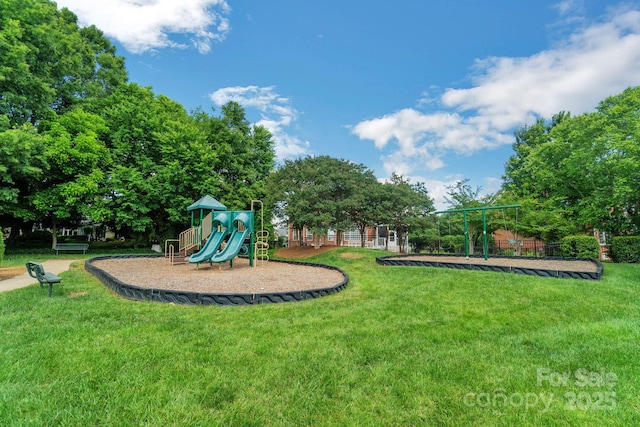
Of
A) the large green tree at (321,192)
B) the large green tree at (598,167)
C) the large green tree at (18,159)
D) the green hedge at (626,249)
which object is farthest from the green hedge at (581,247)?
the large green tree at (18,159)

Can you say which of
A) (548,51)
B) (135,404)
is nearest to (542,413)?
(135,404)

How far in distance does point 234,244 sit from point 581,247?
15.6 m

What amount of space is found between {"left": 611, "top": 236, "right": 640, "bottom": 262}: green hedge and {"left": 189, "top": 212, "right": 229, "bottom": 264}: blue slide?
17.6 metres

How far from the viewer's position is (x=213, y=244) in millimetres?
11312

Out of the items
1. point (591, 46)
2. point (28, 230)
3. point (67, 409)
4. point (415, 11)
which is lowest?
point (67, 409)

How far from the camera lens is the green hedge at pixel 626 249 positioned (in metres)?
12.9

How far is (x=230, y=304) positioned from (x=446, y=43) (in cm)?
1380

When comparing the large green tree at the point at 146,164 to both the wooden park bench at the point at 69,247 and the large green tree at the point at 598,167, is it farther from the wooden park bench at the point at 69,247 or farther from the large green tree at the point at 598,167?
the large green tree at the point at 598,167

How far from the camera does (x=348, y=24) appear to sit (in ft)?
40.8

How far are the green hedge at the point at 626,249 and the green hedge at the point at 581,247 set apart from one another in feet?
2.57

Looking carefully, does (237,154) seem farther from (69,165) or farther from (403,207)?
(403,207)

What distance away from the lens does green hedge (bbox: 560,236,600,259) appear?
43.6ft

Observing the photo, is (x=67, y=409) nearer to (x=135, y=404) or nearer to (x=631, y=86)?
(x=135, y=404)

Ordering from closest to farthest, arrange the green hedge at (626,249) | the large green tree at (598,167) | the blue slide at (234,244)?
the blue slide at (234,244) < the green hedge at (626,249) < the large green tree at (598,167)
